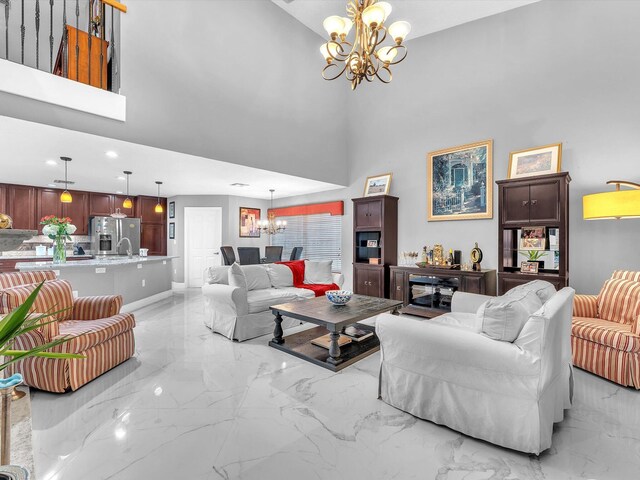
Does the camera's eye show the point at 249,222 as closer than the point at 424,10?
No

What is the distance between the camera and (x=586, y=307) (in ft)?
10.4

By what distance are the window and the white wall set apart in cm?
155

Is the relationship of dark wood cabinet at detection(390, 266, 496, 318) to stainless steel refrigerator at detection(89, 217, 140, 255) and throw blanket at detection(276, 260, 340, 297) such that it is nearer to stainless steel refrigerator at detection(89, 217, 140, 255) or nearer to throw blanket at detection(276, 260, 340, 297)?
throw blanket at detection(276, 260, 340, 297)

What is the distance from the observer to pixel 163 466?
168 centimetres

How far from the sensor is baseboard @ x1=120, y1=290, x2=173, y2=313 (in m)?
5.14

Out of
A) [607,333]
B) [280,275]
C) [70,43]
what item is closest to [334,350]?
[280,275]

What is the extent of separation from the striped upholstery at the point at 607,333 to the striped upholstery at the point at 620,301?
82mm

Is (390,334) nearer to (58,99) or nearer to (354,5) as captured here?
(354,5)

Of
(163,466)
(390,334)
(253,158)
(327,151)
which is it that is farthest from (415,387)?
(327,151)

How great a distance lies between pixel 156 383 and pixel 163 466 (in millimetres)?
1069

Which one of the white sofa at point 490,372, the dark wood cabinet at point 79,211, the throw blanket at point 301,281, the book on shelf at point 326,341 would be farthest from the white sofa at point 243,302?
the dark wood cabinet at point 79,211

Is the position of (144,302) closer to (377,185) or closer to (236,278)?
(236,278)

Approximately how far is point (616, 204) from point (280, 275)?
4016 millimetres

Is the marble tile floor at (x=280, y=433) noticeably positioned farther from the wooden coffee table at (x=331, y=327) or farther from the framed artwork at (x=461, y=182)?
the framed artwork at (x=461, y=182)
